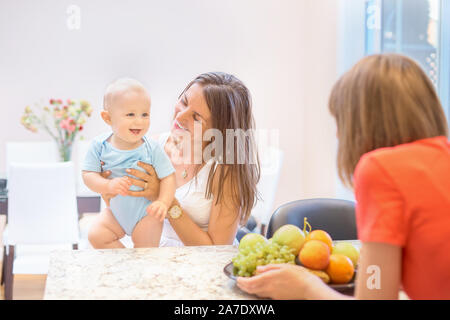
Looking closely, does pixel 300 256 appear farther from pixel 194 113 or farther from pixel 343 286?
pixel 194 113

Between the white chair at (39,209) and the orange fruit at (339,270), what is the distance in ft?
7.72

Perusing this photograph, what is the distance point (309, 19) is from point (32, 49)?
278 centimetres

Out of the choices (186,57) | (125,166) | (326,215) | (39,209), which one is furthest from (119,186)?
(186,57)

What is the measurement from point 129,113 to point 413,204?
981mm

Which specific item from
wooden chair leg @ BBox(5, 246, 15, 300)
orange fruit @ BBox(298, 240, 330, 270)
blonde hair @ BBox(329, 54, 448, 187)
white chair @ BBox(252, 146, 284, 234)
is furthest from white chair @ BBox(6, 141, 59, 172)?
blonde hair @ BBox(329, 54, 448, 187)

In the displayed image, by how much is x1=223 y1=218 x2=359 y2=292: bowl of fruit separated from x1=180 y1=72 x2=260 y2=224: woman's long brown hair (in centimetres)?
56

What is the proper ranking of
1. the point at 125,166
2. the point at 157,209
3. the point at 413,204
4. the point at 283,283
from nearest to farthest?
1. the point at 413,204
2. the point at 283,283
3. the point at 157,209
4. the point at 125,166

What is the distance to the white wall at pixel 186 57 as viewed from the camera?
4.77 m

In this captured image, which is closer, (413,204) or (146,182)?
(413,204)

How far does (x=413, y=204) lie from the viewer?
84 cm

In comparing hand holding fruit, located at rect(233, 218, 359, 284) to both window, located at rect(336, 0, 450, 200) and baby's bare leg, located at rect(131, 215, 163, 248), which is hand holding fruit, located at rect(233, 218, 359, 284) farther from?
window, located at rect(336, 0, 450, 200)

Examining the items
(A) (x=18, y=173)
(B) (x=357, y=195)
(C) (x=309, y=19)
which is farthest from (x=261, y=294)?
(C) (x=309, y=19)

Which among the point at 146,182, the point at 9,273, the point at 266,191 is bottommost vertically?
the point at 9,273

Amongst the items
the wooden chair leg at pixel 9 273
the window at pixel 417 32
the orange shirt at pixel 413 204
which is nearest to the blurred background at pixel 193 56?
the window at pixel 417 32
